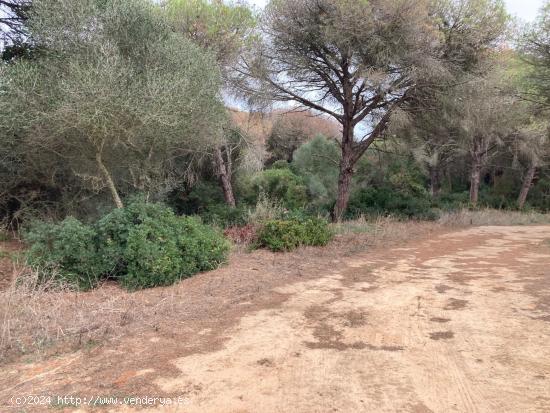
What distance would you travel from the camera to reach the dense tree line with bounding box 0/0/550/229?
25.3 feet

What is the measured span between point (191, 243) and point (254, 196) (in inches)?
415

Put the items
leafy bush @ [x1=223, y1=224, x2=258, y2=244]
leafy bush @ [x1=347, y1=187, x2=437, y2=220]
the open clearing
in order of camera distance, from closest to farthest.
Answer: the open clearing < leafy bush @ [x1=223, y1=224, x2=258, y2=244] < leafy bush @ [x1=347, y1=187, x2=437, y2=220]

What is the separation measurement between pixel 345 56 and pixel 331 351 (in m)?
9.82

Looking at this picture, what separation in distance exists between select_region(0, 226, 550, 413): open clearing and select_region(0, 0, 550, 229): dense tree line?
386cm

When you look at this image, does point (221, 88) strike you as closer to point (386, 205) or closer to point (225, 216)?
point (225, 216)

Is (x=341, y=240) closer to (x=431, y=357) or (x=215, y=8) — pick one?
(x=431, y=357)

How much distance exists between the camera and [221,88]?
448 inches

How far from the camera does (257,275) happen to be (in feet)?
22.4

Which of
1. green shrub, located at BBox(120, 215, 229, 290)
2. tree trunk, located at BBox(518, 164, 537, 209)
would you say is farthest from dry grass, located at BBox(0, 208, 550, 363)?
tree trunk, located at BBox(518, 164, 537, 209)

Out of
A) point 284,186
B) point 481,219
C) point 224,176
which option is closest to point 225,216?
point 224,176

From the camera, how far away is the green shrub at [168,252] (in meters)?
6.26

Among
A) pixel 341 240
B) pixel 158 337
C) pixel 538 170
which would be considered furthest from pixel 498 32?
pixel 538 170

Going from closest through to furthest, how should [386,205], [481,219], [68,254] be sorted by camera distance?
[68,254]
[386,205]
[481,219]

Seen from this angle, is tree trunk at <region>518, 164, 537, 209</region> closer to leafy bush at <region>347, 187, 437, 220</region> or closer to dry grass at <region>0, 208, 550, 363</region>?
leafy bush at <region>347, 187, 437, 220</region>
